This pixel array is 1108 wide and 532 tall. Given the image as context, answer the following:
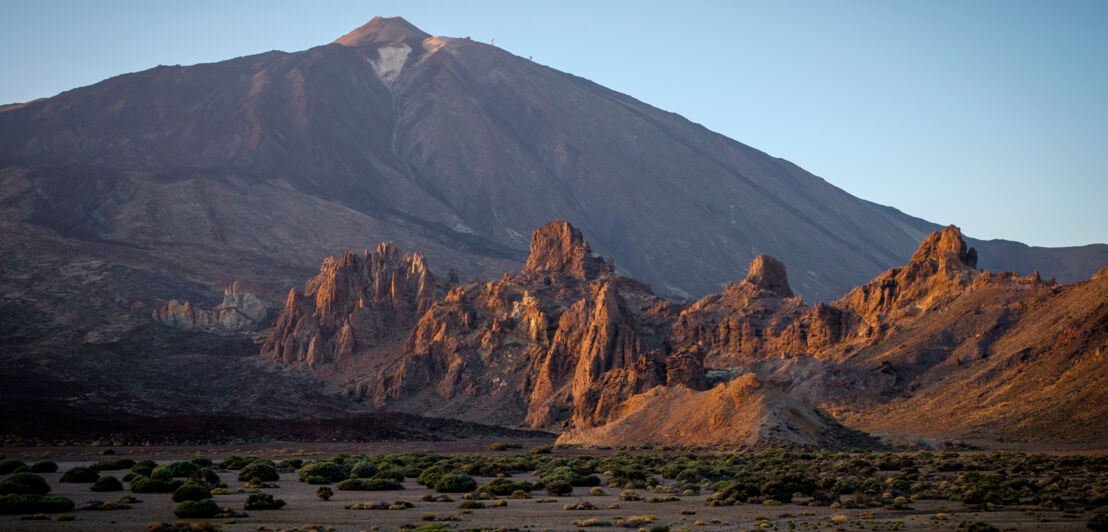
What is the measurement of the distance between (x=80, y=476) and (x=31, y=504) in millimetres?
12357

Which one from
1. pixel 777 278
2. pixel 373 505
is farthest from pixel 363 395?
pixel 373 505

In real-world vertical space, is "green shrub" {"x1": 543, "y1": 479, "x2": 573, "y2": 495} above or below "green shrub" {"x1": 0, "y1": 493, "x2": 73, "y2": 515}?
below

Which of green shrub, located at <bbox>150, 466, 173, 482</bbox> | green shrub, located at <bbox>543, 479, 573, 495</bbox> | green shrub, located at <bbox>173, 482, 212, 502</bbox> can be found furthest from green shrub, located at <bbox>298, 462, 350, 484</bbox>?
green shrub, located at <bbox>173, 482, 212, 502</bbox>

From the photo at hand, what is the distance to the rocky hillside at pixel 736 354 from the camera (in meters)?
74.2

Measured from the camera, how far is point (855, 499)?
40.2 m

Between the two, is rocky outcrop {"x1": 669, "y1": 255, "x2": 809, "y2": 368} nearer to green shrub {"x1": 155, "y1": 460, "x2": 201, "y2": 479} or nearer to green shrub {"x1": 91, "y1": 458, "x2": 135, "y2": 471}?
green shrub {"x1": 91, "y1": 458, "x2": 135, "y2": 471}

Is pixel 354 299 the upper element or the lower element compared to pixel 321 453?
upper

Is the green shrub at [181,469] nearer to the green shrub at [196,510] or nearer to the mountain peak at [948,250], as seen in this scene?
the green shrub at [196,510]

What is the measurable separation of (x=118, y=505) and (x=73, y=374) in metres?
88.1

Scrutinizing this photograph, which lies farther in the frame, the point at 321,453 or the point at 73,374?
the point at 73,374

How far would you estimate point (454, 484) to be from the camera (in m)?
44.8

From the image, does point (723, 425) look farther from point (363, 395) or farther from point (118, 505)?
point (363, 395)

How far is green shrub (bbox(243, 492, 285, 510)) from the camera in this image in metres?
→ 36.3

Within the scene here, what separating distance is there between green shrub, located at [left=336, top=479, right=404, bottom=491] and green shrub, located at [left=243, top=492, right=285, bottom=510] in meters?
7.40
